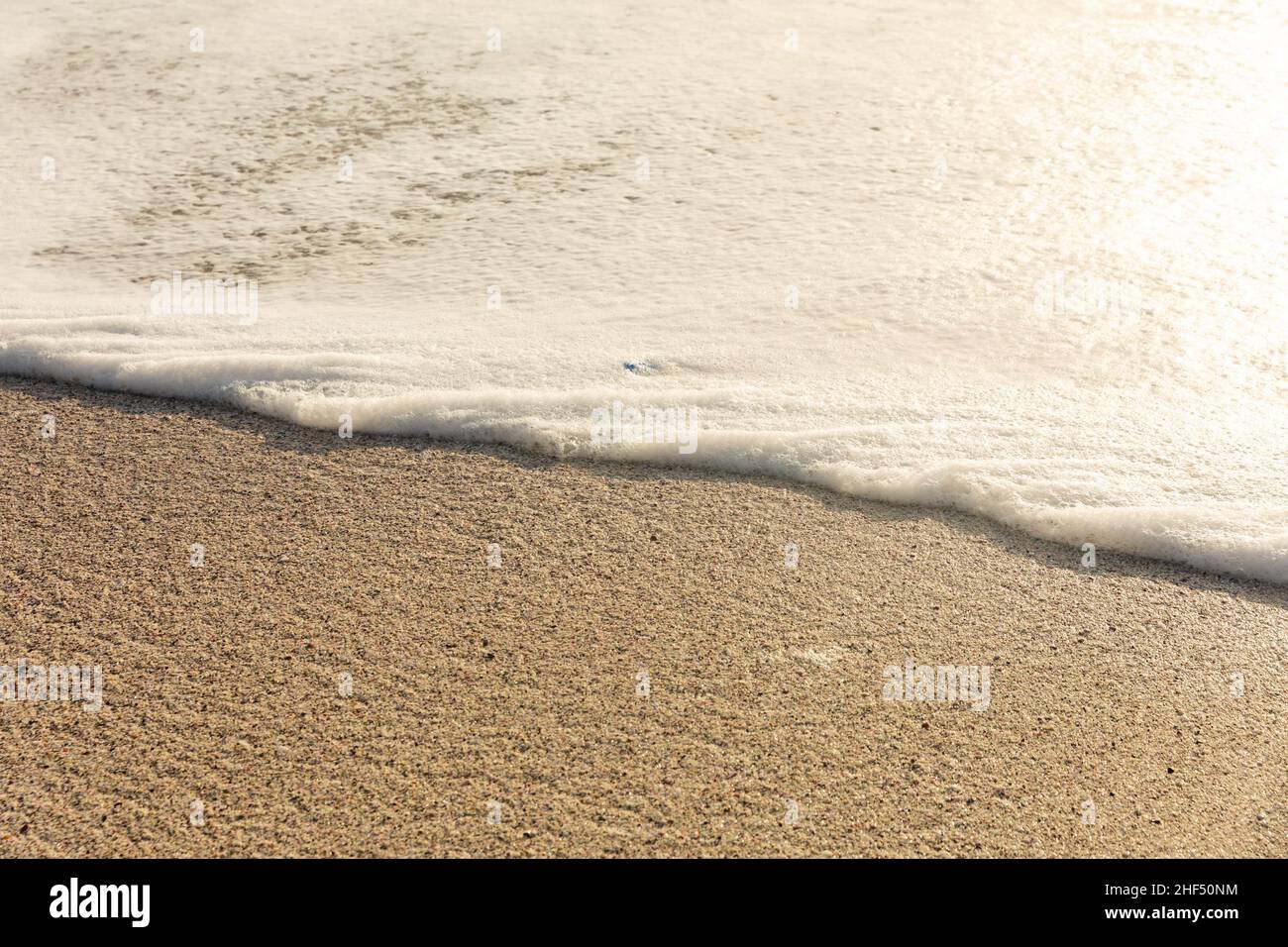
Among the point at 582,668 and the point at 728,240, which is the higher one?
the point at 728,240

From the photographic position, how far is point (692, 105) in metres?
6.89

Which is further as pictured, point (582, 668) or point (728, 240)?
point (728, 240)

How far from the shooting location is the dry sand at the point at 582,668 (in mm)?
2166

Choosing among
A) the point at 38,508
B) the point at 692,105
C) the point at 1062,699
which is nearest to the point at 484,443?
the point at 38,508

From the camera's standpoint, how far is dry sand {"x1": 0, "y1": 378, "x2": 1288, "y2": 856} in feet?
7.11

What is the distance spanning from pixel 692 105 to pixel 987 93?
5.82ft

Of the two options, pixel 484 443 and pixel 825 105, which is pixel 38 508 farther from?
pixel 825 105

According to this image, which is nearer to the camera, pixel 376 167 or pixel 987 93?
pixel 376 167

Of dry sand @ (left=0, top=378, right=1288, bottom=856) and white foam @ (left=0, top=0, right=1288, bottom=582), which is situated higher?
white foam @ (left=0, top=0, right=1288, bottom=582)

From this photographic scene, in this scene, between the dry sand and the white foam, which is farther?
the white foam

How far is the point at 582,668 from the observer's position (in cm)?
255

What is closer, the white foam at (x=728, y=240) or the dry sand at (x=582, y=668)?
the dry sand at (x=582, y=668)

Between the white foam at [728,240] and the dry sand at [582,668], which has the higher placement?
the white foam at [728,240]

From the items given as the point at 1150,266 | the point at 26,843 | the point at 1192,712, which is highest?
the point at 1150,266
